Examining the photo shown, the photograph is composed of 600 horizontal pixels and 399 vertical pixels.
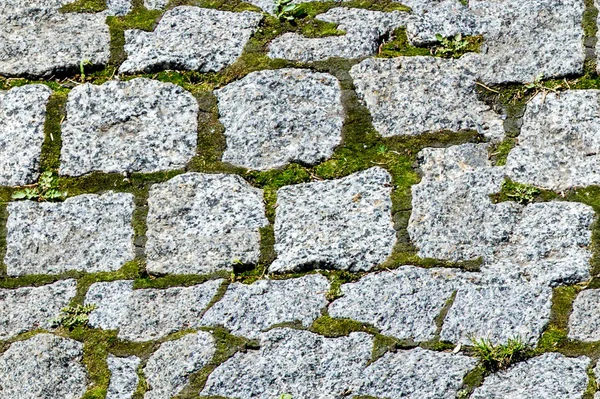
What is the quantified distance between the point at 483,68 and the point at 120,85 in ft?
4.30

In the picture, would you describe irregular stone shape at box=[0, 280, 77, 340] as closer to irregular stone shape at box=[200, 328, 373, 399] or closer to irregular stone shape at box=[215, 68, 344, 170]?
irregular stone shape at box=[200, 328, 373, 399]

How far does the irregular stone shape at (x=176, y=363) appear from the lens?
9.33ft

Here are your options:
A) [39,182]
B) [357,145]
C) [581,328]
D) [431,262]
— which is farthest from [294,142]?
[581,328]

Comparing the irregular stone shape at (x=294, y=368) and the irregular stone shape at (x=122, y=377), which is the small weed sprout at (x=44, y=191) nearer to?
the irregular stone shape at (x=122, y=377)

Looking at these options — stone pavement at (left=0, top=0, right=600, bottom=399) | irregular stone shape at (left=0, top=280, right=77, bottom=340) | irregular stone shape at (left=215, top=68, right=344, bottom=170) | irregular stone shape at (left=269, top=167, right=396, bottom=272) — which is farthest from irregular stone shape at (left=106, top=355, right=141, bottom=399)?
irregular stone shape at (left=215, top=68, right=344, bottom=170)

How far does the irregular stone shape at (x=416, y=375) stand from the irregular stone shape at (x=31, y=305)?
39.3 inches

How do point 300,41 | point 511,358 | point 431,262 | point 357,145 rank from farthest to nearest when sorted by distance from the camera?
point 300,41 < point 357,145 < point 431,262 < point 511,358

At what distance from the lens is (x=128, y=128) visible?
348 cm

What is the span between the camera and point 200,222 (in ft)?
10.6

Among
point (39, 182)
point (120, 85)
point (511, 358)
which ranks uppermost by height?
point (120, 85)

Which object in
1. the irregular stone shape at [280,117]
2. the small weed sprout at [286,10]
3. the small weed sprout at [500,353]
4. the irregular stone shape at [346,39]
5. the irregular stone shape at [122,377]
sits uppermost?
the small weed sprout at [286,10]

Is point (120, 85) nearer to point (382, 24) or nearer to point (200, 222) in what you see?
point (200, 222)

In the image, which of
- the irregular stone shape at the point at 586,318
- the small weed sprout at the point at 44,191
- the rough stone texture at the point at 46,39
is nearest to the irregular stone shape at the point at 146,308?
the small weed sprout at the point at 44,191

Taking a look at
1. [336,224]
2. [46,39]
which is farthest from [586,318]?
[46,39]
